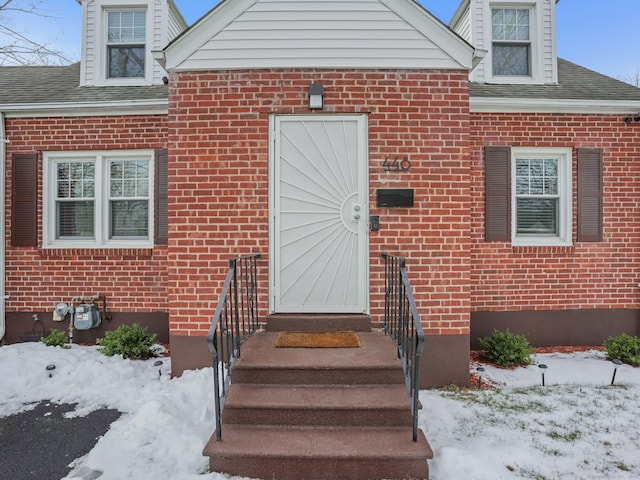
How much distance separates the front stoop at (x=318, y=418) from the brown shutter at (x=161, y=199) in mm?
2653

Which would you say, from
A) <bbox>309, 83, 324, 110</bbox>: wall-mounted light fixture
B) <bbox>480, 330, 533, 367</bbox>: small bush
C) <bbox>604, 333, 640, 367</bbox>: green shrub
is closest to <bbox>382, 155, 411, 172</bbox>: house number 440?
<bbox>309, 83, 324, 110</bbox>: wall-mounted light fixture

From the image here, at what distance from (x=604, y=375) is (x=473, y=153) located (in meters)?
3.27

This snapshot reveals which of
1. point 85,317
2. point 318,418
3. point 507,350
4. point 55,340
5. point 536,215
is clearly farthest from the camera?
point 536,215

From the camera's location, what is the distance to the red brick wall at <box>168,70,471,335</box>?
4.12 meters

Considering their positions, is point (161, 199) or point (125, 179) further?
point (125, 179)

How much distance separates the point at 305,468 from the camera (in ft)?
8.64

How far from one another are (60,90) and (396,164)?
560cm

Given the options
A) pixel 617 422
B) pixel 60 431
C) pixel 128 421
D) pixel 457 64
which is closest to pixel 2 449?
pixel 60 431

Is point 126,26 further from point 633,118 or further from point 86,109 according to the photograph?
point 633,118

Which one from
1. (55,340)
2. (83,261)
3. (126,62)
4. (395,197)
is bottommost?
(55,340)

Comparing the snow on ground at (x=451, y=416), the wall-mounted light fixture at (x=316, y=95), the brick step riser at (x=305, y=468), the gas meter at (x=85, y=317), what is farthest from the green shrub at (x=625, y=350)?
the gas meter at (x=85, y=317)

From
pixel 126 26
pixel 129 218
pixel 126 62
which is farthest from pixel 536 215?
pixel 126 26

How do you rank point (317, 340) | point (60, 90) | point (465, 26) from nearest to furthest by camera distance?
1. point (317, 340)
2. point (60, 90)
3. point (465, 26)

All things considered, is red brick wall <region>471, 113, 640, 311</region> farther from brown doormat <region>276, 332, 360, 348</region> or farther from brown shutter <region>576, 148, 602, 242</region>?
brown doormat <region>276, 332, 360, 348</region>
